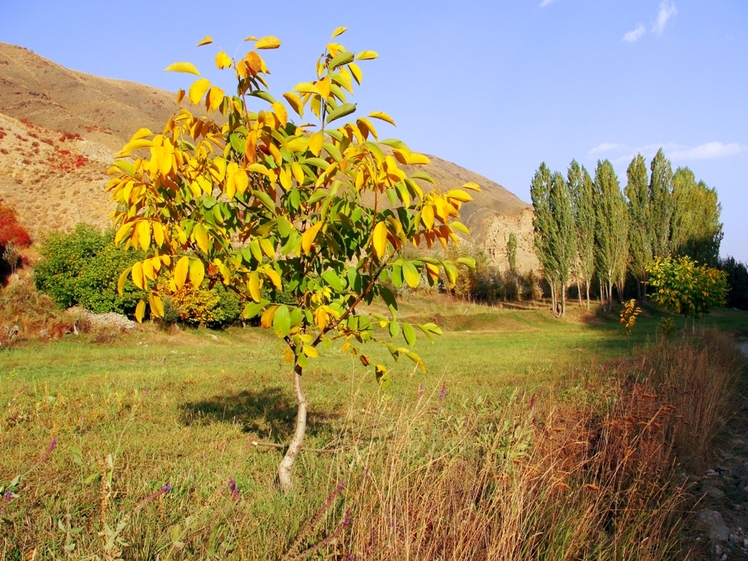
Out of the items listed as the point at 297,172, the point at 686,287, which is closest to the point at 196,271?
the point at 297,172

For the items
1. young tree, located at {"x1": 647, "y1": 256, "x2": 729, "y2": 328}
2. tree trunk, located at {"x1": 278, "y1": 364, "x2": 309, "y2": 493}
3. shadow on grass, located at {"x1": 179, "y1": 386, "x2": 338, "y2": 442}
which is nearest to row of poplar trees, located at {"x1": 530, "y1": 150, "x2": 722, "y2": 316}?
young tree, located at {"x1": 647, "y1": 256, "x2": 729, "y2": 328}

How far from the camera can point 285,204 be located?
3.25m

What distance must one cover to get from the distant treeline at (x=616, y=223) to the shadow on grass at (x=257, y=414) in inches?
1305

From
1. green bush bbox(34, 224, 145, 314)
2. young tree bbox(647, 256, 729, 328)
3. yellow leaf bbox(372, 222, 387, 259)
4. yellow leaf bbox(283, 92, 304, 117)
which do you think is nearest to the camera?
yellow leaf bbox(372, 222, 387, 259)

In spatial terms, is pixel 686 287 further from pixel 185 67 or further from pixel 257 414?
pixel 185 67

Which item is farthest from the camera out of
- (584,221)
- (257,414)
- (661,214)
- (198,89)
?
(661,214)

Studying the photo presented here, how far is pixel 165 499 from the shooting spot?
3.20 metres

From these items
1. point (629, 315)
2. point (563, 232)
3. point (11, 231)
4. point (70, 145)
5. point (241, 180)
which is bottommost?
point (629, 315)

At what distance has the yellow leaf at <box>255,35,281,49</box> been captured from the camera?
259 cm

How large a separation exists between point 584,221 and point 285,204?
40.1 m

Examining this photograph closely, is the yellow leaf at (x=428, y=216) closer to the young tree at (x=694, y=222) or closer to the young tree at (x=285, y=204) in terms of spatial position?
the young tree at (x=285, y=204)

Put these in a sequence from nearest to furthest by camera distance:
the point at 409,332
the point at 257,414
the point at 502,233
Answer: the point at 409,332, the point at 257,414, the point at 502,233

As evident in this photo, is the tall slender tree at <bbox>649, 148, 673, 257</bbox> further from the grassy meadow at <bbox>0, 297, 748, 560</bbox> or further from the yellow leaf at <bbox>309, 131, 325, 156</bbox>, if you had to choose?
the yellow leaf at <bbox>309, 131, 325, 156</bbox>

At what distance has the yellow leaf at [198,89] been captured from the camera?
2.43 m
